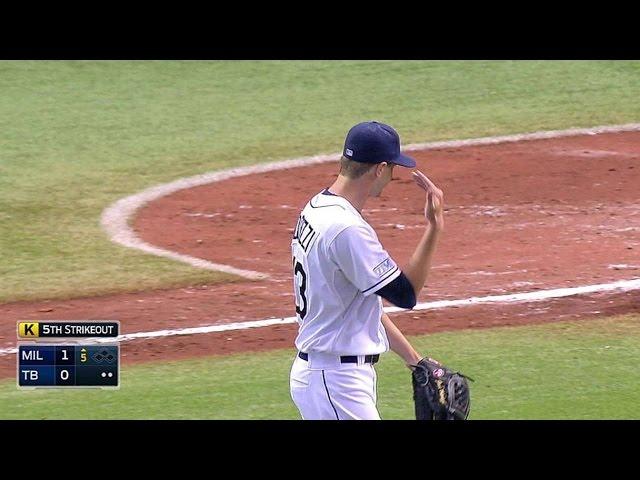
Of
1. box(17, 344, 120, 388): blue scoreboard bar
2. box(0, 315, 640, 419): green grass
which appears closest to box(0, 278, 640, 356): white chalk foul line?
box(17, 344, 120, 388): blue scoreboard bar

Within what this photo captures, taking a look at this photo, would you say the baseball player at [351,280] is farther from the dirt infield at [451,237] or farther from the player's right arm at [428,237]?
the dirt infield at [451,237]

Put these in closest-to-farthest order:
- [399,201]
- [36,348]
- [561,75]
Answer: [36,348] → [399,201] → [561,75]

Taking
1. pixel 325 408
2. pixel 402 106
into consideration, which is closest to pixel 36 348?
pixel 325 408

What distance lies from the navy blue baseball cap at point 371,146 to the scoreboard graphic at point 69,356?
3105 mm

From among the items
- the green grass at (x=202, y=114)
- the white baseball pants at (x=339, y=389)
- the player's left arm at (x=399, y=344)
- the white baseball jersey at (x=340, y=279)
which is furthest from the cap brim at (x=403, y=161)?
the green grass at (x=202, y=114)

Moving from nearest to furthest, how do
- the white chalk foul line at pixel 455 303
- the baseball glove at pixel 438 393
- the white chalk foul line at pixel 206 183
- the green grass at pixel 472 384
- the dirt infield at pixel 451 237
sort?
the baseball glove at pixel 438 393 → the green grass at pixel 472 384 → the white chalk foul line at pixel 455 303 → the dirt infield at pixel 451 237 → the white chalk foul line at pixel 206 183

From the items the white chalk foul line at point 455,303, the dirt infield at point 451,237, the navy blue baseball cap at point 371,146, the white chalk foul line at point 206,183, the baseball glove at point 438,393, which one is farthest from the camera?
the white chalk foul line at point 206,183

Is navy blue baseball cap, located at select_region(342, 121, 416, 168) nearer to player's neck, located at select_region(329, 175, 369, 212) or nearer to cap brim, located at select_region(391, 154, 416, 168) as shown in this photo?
cap brim, located at select_region(391, 154, 416, 168)

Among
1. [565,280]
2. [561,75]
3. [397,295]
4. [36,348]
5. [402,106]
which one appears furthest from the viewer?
[561,75]

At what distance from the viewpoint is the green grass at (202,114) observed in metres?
12.9

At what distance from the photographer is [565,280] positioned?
10008mm

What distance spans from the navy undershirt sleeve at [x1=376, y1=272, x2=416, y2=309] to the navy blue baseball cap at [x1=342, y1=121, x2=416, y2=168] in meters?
0.48

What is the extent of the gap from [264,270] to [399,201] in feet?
7.93

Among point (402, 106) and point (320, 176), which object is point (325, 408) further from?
point (402, 106)
